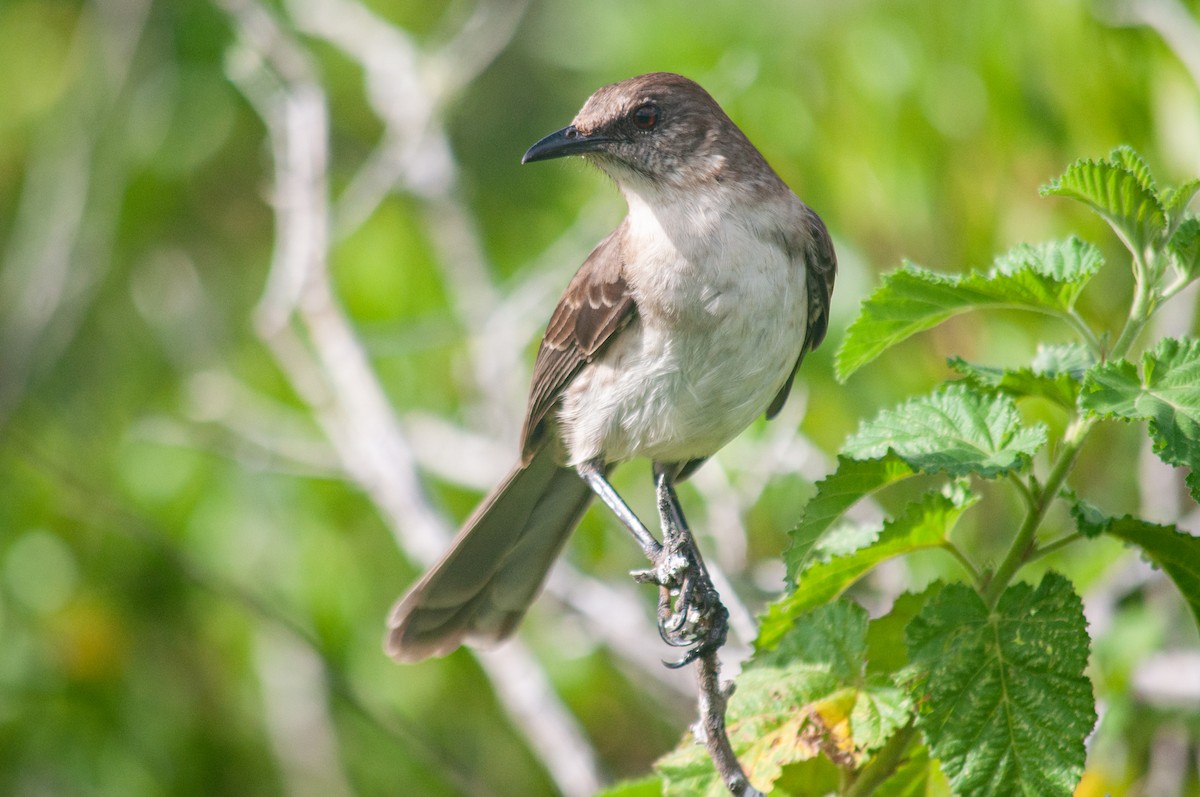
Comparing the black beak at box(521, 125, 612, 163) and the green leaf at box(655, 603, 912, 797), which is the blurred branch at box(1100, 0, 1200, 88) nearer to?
the black beak at box(521, 125, 612, 163)

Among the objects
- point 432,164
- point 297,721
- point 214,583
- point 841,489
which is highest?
point 432,164

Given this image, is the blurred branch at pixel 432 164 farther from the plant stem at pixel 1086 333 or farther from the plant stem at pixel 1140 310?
the plant stem at pixel 1140 310

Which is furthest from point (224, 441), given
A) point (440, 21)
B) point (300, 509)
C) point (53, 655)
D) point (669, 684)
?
point (440, 21)

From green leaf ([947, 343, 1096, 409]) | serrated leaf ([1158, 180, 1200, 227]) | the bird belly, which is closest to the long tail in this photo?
the bird belly

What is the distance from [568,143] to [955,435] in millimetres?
1898

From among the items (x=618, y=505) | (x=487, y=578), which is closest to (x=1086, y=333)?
(x=618, y=505)

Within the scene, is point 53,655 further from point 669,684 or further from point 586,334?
point 586,334

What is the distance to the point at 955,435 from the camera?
2189mm

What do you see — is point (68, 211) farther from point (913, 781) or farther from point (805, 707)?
point (913, 781)

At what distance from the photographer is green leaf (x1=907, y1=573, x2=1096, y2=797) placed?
200 centimetres

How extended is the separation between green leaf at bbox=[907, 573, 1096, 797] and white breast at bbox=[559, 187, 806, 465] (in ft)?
4.74

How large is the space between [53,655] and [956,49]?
4.76m

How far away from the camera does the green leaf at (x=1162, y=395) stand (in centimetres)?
191

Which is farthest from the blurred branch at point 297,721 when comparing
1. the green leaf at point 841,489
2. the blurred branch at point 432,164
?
the green leaf at point 841,489
